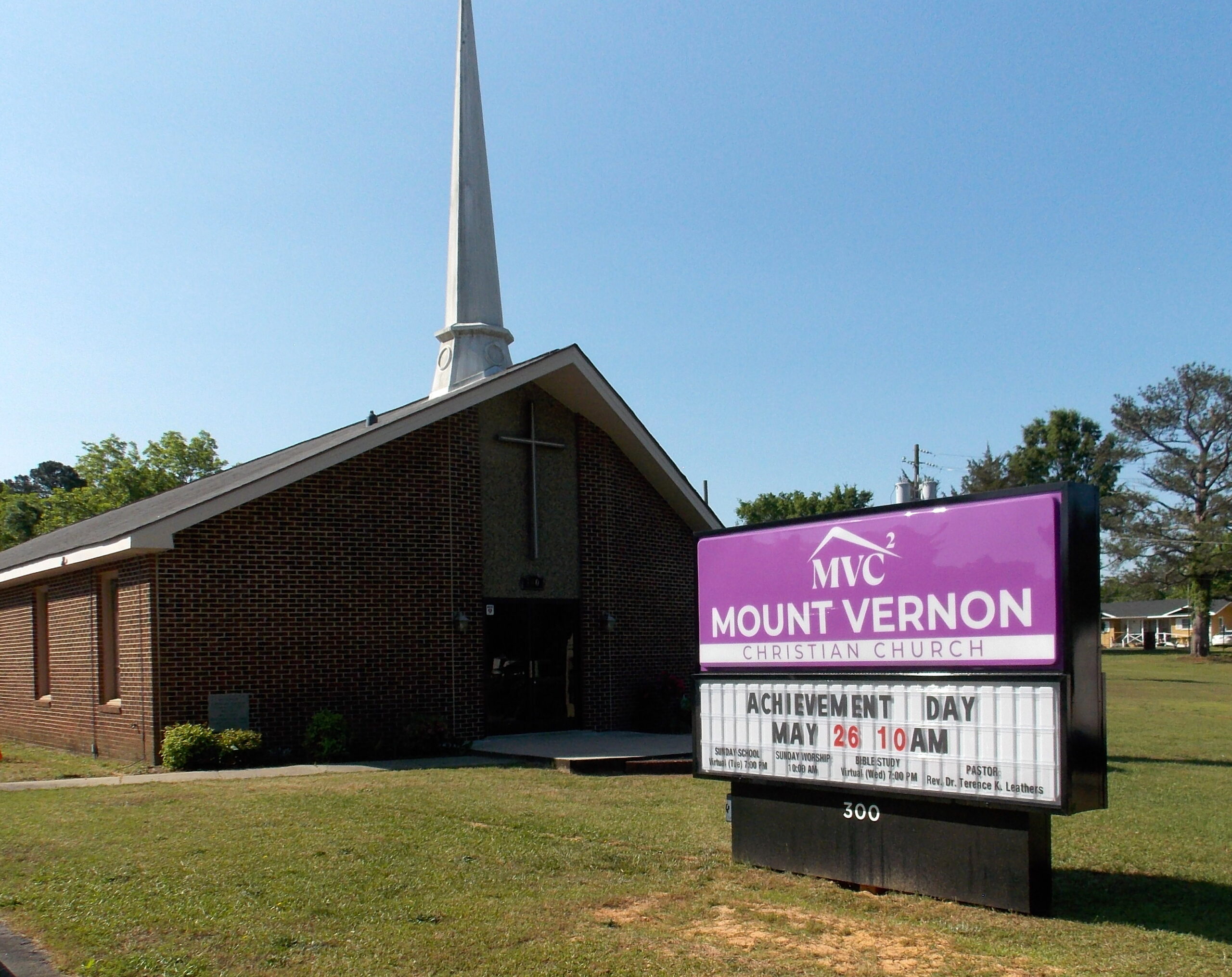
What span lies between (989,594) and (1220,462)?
6933cm

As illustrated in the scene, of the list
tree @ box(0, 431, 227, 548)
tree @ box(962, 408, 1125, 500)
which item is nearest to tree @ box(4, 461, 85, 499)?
tree @ box(0, 431, 227, 548)

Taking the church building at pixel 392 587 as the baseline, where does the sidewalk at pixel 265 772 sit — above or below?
below

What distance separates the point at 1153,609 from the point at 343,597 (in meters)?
111

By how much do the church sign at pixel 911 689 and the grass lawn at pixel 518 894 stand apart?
1.25 feet

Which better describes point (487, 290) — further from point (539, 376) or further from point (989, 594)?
point (989, 594)

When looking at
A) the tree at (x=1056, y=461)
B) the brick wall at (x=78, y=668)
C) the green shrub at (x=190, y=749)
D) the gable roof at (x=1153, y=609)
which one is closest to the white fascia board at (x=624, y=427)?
the brick wall at (x=78, y=668)

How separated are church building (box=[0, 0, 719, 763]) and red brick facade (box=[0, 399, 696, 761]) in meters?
0.03

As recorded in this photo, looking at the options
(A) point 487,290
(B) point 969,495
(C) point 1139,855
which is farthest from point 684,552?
(B) point 969,495

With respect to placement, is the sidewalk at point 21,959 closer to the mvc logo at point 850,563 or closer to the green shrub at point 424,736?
the mvc logo at point 850,563

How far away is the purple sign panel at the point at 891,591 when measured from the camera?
723 centimetres

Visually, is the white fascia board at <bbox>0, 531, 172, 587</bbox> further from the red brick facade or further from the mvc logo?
the mvc logo

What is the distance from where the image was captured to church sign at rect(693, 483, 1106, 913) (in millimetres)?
7125

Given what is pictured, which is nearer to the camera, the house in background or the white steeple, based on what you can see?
the white steeple

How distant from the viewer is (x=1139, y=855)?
9336 mm
